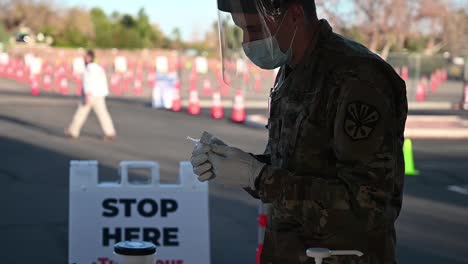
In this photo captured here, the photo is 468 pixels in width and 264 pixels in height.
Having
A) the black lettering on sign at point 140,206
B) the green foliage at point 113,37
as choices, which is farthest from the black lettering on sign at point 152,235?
the green foliage at point 113,37

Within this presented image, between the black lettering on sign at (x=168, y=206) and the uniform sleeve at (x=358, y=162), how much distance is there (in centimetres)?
359

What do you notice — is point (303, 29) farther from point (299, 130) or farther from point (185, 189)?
point (185, 189)

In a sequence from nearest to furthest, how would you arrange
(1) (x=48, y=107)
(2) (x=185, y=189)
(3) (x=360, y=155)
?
(3) (x=360, y=155)
(2) (x=185, y=189)
(1) (x=48, y=107)

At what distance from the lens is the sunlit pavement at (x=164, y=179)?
811 centimetres

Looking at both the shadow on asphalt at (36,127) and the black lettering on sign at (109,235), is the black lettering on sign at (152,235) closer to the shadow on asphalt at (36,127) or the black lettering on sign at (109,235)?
the black lettering on sign at (109,235)

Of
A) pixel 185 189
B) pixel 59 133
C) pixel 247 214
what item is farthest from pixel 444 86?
pixel 185 189

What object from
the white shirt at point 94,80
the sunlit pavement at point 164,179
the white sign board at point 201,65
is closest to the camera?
the sunlit pavement at point 164,179

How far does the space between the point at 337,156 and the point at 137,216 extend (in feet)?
12.2

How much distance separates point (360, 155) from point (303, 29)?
443 millimetres

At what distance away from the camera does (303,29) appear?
2492 millimetres

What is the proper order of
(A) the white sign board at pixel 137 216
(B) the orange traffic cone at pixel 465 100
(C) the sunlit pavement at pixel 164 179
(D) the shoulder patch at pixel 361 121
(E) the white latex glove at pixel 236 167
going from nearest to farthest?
1. (D) the shoulder patch at pixel 361 121
2. (E) the white latex glove at pixel 236 167
3. (A) the white sign board at pixel 137 216
4. (C) the sunlit pavement at pixel 164 179
5. (B) the orange traffic cone at pixel 465 100

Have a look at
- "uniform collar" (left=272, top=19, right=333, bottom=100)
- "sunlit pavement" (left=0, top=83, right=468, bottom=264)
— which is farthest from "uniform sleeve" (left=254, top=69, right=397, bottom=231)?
"sunlit pavement" (left=0, top=83, right=468, bottom=264)

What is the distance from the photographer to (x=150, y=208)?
591 centimetres

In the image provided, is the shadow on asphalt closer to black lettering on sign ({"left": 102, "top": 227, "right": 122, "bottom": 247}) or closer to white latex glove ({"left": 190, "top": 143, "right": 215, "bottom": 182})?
black lettering on sign ({"left": 102, "top": 227, "right": 122, "bottom": 247})
